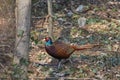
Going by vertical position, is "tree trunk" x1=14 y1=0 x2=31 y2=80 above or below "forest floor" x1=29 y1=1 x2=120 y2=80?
above

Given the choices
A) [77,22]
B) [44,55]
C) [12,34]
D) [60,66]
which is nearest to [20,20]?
[12,34]

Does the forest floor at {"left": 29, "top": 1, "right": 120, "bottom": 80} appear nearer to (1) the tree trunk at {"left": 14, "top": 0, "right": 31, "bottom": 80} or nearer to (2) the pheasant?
(2) the pheasant

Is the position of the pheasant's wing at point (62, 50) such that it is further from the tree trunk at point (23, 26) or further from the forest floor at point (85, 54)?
the tree trunk at point (23, 26)

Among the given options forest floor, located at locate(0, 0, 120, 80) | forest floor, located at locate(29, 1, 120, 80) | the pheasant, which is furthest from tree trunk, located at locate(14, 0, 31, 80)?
the pheasant

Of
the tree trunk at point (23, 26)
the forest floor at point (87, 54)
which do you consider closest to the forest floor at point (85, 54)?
the forest floor at point (87, 54)

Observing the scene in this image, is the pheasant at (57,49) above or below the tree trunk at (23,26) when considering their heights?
below

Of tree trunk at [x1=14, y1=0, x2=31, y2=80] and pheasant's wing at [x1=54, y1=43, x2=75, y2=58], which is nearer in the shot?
tree trunk at [x1=14, y1=0, x2=31, y2=80]

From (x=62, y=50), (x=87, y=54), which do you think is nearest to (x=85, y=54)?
(x=87, y=54)

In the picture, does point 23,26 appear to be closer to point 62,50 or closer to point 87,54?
point 62,50

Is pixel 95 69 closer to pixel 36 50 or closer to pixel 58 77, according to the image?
pixel 58 77

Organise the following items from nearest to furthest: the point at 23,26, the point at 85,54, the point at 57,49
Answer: the point at 23,26 → the point at 57,49 → the point at 85,54

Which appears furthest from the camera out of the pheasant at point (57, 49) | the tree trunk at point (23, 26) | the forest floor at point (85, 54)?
the pheasant at point (57, 49)

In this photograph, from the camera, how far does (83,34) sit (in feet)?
29.7

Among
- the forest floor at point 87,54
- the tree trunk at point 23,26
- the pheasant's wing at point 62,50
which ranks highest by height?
the tree trunk at point 23,26
